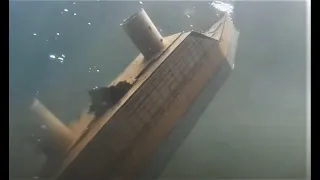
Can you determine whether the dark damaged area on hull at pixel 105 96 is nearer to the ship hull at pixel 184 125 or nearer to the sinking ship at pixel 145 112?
the sinking ship at pixel 145 112

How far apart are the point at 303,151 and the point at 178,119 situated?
22.2 inches

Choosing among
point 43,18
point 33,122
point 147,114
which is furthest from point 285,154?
point 43,18

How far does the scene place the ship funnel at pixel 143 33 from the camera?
1450 mm

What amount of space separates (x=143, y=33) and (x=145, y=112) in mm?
354

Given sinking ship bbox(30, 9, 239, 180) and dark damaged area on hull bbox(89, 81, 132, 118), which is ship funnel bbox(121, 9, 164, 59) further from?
dark damaged area on hull bbox(89, 81, 132, 118)

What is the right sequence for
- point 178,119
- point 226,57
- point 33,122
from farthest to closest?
point 226,57, point 178,119, point 33,122

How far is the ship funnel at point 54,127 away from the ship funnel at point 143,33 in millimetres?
480

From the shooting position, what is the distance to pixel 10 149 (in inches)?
54.9

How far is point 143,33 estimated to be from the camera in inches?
58.1

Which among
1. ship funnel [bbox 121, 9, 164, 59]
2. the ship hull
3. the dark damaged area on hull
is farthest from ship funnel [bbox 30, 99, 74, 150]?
ship funnel [bbox 121, 9, 164, 59]

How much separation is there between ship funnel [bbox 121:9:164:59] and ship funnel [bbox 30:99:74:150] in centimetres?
48

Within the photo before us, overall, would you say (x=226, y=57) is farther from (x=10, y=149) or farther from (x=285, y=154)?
(x=10, y=149)

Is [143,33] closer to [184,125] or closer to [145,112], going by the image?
[145,112]

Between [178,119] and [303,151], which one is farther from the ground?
[178,119]
